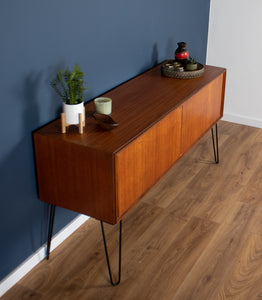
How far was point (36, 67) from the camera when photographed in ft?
6.50

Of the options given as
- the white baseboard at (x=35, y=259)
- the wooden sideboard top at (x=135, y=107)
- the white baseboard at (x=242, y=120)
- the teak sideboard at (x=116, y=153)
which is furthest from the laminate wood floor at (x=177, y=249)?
the white baseboard at (x=242, y=120)

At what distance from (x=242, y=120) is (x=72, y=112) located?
8.13ft

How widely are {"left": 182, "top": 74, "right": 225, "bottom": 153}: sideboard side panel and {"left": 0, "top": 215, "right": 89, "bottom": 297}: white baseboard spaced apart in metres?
0.82

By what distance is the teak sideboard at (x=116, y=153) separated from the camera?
1936mm

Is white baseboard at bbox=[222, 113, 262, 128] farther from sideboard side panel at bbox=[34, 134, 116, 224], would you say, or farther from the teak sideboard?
sideboard side panel at bbox=[34, 134, 116, 224]

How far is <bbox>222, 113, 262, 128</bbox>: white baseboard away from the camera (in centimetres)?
403

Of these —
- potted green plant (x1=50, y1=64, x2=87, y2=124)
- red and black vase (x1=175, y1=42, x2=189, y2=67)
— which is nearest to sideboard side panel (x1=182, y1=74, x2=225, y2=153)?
red and black vase (x1=175, y1=42, x2=189, y2=67)

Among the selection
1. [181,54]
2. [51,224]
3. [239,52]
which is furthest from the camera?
[239,52]

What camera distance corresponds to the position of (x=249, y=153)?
11.6 feet

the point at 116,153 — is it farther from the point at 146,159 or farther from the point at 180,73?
the point at 180,73

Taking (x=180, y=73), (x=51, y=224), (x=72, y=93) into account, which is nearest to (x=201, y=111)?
(x=180, y=73)

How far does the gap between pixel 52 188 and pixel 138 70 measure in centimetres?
119

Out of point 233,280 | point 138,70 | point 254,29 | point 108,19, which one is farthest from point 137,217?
point 254,29

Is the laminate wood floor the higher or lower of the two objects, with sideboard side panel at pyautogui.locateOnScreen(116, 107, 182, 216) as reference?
lower
